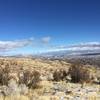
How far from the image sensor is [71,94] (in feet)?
57.6

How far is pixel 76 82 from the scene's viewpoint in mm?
26047

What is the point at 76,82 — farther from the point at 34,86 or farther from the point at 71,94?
the point at 71,94

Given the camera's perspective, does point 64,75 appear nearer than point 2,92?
No

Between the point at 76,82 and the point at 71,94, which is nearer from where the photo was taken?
the point at 71,94

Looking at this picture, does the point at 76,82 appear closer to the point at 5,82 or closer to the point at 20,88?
the point at 5,82

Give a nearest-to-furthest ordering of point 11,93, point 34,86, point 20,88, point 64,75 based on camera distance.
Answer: point 11,93
point 20,88
point 34,86
point 64,75

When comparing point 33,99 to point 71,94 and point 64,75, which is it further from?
point 64,75

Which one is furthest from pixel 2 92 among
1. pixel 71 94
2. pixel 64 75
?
pixel 64 75

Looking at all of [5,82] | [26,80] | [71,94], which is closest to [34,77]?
[26,80]

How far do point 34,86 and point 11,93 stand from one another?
5.25m

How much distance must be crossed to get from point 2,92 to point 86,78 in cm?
1253

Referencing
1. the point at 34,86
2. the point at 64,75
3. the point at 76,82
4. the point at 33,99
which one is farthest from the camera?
the point at 64,75

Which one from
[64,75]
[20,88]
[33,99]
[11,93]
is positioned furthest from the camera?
[64,75]

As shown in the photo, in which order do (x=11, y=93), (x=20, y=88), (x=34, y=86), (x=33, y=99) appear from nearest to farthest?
(x=33, y=99)
(x=11, y=93)
(x=20, y=88)
(x=34, y=86)
